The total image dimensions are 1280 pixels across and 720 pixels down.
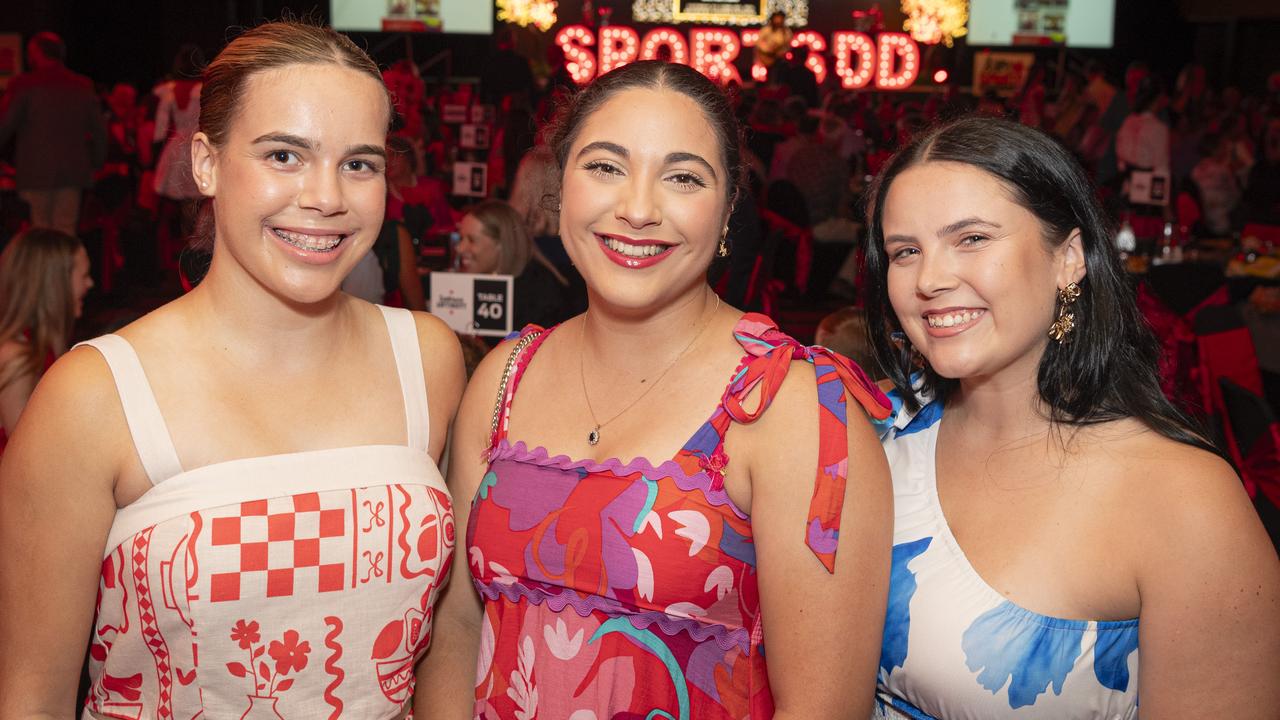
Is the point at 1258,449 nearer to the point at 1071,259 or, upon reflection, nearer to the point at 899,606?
the point at 1071,259

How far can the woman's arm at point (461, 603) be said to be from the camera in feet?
6.24

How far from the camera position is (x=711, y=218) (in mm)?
1771

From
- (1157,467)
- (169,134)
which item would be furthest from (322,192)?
(169,134)

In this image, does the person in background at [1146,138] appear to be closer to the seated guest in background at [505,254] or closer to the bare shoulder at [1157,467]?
the seated guest in background at [505,254]

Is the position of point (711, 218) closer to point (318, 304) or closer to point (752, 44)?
point (318, 304)

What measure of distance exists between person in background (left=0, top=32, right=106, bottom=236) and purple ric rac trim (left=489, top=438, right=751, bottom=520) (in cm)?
731

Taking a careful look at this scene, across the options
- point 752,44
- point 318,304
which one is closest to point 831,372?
point 318,304

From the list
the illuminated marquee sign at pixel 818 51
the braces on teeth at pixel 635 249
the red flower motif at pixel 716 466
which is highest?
the illuminated marquee sign at pixel 818 51

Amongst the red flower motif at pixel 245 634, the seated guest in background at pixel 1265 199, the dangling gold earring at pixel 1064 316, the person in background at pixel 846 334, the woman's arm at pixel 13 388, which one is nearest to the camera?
the red flower motif at pixel 245 634

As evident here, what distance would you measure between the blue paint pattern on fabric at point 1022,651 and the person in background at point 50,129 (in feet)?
26.0

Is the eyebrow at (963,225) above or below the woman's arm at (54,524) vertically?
above

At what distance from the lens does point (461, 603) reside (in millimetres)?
1958

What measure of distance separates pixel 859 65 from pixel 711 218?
1262 centimetres

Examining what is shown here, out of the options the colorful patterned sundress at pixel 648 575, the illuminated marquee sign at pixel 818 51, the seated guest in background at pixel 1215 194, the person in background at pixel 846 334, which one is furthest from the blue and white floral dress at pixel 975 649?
the illuminated marquee sign at pixel 818 51
